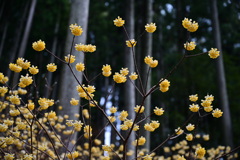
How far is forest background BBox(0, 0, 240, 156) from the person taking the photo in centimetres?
768

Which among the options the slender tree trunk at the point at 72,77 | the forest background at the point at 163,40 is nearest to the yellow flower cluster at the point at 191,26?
the slender tree trunk at the point at 72,77

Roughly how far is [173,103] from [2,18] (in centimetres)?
805

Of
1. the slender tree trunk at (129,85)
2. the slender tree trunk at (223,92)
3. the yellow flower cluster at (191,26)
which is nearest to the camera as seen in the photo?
the yellow flower cluster at (191,26)

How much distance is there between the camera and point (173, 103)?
35.0 ft

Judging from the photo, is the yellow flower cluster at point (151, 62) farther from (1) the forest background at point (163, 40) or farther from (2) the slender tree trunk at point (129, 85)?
(1) the forest background at point (163, 40)

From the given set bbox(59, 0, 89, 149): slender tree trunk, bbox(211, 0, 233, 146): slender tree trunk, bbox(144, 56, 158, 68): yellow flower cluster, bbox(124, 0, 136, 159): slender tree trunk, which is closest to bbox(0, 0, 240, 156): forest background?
bbox(211, 0, 233, 146): slender tree trunk

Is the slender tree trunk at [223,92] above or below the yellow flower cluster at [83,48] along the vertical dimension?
above

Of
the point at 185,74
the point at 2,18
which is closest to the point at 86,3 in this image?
the point at 185,74

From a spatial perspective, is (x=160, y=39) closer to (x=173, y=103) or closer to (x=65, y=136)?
(x=173, y=103)

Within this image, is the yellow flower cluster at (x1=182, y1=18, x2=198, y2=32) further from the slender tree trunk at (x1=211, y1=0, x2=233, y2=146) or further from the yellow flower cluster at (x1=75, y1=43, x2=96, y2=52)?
the slender tree trunk at (x1=211, y1=0, x2=233, y2=146)

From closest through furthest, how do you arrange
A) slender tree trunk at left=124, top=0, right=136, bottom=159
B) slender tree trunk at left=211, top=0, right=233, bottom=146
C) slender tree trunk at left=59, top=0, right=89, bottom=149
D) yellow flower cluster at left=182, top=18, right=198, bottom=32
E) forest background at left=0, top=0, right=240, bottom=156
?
yellow flower cluster at left=182, top=18, right=198, bottom=32, slender tree trunk at left=59, top=0, right=89, bottom=149, slender tree trunk at left=124, top=0, right=136, bottom=159, slender tree trunk at left=211, top=0, right=233, bottom=146, forest background at left=0, top=0, right=240, bottom=156

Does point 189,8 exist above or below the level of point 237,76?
above

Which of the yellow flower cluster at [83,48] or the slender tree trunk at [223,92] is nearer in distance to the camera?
the yellow flower cluster at [83,48]

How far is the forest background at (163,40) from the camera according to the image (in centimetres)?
768
